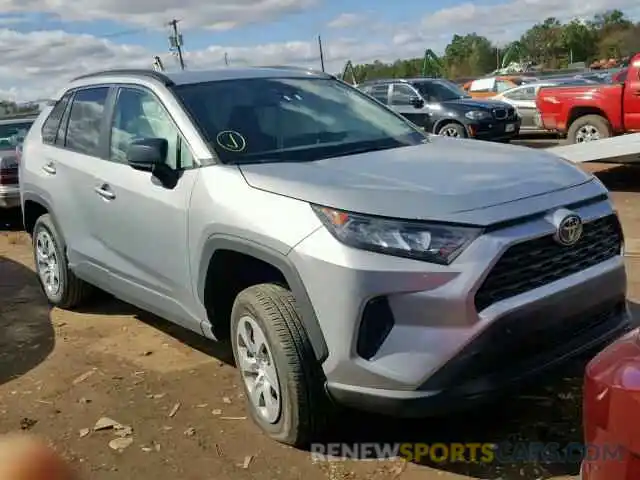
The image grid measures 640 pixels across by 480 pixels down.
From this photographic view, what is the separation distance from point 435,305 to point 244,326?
1087 mm

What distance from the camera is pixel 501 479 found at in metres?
3.24

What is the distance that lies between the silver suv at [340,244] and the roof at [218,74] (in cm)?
2

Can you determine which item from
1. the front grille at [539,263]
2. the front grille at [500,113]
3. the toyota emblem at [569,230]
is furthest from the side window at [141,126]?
the front grille at [500,113]

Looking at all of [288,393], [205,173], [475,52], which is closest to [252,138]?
[205,173]

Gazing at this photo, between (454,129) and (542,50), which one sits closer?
(454,129)

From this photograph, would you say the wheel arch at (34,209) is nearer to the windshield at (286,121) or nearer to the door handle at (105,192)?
the door handle at (105,192)

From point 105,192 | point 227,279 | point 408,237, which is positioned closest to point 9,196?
point 105,192

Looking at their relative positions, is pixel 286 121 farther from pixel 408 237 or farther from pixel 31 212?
pixel 31 212

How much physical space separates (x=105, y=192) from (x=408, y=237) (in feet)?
7.78

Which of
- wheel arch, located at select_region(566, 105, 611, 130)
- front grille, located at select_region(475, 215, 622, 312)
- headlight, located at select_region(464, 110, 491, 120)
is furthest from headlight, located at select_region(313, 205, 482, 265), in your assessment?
headlight, located at select_region(464, 110, 491, 120)

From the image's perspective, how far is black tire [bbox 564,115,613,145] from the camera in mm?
13047

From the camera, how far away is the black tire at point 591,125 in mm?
13047

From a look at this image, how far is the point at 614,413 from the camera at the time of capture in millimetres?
1929

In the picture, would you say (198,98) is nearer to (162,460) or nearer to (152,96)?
(152,96)
